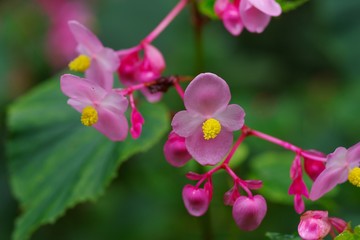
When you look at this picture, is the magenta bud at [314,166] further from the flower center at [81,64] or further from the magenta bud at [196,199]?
the flower center at [81,64]

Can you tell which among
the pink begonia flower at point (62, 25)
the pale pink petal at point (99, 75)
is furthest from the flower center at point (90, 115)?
the pink begonia flower at point (62, 25)

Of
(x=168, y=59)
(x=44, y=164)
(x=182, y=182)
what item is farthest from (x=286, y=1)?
(x=168, y=59)

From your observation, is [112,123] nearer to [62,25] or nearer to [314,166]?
[314,166]

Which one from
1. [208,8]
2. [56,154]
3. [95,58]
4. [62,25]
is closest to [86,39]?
[95,58]

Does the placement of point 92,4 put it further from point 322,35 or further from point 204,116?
point 204,116

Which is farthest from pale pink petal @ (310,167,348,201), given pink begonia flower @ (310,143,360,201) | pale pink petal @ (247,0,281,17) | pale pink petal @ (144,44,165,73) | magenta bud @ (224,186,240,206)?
pale pink petal @ (144,44,165,73)
